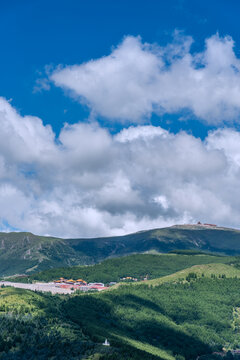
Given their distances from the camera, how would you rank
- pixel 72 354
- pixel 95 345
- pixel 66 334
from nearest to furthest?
1. pixel 72 354
2. pixel 95 345
3. pixel 66 334

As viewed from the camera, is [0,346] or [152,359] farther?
[152,359]

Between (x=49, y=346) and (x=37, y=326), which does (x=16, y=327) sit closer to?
(x=37, y=326)

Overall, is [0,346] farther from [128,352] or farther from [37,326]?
[128,352]

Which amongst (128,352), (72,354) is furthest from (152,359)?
(72,354)

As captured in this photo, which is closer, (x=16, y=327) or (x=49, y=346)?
(x=49, y=346)

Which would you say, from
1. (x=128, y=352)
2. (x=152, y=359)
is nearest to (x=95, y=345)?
(x=128, y=352)

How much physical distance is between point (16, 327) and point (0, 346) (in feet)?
69.8

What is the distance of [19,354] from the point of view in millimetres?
164000

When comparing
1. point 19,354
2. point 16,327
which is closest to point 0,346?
point 19,354

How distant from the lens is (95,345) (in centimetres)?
17838

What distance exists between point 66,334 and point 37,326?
12.9 m

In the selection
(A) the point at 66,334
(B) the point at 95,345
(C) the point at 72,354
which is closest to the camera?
(C) the point at 72,354

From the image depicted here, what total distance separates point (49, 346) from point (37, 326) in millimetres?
29634

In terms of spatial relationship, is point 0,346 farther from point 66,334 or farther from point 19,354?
point 66,334
